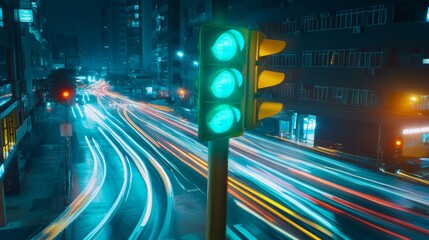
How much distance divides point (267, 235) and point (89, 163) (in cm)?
1647

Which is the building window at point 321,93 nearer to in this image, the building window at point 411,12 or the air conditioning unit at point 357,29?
the air conditioning unit at point 357,29

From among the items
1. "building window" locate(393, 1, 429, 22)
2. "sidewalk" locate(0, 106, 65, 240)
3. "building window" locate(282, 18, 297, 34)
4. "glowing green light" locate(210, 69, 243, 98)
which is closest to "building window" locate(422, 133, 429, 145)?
"building window" locate(393, 1, 429, 22)

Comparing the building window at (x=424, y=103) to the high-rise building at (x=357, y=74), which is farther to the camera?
the high-rise building at (x=357, y=74)

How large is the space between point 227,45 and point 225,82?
1.07 ft

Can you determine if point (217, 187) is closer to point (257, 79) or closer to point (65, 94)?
point (257, 79)

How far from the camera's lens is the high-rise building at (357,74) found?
25.2 metres

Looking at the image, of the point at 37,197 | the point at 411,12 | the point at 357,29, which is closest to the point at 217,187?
the point at 37,197

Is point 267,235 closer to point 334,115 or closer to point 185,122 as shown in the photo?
point 334,115

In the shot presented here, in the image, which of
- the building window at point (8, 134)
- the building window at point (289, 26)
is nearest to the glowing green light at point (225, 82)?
the building window at point (8, 134)

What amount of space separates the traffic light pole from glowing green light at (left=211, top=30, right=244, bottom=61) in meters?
0.27

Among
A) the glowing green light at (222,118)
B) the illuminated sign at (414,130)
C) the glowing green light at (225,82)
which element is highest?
the glowing green light at (225,82)

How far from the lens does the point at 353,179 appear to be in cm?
2155

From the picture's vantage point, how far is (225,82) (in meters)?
3.02

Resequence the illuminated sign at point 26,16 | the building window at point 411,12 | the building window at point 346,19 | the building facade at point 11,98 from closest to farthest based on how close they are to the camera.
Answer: the building facade at point 11,98 → the building window at point 411,12 → the illuminated sign at point 26,16 → the building window at point 346,19
